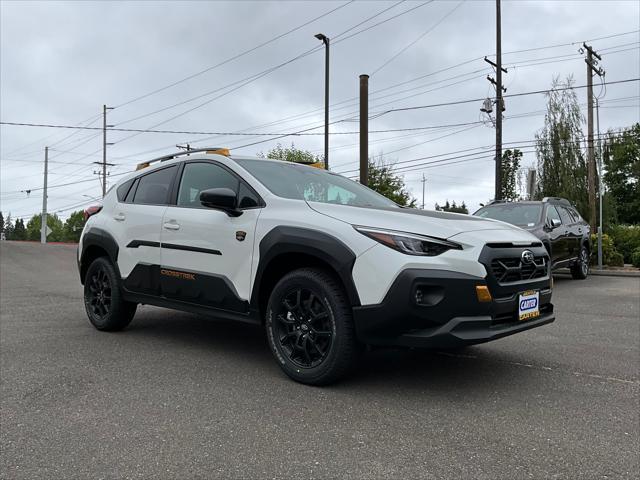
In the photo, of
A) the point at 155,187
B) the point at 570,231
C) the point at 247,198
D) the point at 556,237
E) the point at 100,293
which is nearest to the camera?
the point at 247,198

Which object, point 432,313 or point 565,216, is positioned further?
point 565,216

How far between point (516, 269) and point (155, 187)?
11.4 feet

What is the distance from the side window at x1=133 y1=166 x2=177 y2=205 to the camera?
202 inches

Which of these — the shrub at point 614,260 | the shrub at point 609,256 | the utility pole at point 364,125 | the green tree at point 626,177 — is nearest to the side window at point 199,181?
the utility pole at point 364,125

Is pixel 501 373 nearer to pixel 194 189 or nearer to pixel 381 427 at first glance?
pixel 381 427

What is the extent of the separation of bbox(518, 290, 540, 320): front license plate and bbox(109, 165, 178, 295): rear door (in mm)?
3120

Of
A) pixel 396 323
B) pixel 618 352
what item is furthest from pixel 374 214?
pixel 618 352

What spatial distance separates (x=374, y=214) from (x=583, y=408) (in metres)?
1.84

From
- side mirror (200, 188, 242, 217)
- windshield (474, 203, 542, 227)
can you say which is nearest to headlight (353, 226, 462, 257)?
side mirror (200, 188, 242, 217)

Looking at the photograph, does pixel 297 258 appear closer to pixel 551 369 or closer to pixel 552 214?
pixel 551 369

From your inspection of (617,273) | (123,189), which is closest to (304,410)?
(123,189)

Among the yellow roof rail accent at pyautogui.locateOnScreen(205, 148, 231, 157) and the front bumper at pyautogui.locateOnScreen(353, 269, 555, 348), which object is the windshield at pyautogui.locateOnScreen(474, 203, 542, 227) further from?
the front bumper at pyautogui.locateOnScreen(353, 269, 555, 348)

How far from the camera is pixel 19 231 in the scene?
154 m

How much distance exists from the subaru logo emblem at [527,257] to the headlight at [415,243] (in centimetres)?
62
